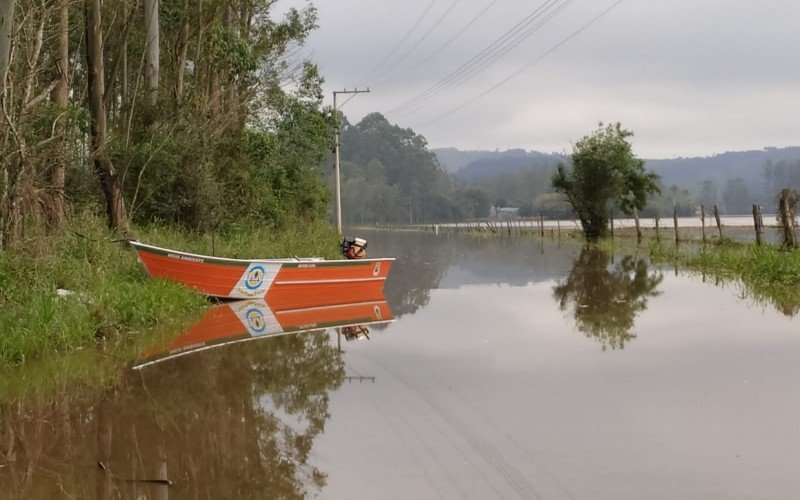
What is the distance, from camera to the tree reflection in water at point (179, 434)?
5.29 meters

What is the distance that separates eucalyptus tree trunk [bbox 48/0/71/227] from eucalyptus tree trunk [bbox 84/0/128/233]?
Result: 480mm

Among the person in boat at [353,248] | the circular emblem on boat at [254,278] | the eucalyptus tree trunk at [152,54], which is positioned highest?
the eucalyptus tree trunk at [152,54]

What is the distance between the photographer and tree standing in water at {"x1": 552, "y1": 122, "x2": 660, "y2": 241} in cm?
3581

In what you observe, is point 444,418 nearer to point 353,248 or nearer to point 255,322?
point 255,322

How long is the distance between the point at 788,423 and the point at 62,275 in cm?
1022

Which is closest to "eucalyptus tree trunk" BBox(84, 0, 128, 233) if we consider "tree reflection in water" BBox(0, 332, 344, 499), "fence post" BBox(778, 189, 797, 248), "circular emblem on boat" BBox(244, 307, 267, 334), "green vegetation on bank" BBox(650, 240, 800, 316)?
"circular emblem on boat" BBox(244, 307, 267, 334)

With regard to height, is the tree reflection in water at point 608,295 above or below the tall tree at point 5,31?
below

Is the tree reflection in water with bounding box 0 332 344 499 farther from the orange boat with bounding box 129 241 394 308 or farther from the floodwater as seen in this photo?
the orange boat with bounding box 129 241 394 308

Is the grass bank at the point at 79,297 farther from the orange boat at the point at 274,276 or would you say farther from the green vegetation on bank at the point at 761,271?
the green vegetation on bank at the point at 761,271

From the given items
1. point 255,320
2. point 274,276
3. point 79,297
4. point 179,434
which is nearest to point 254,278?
point 274,276

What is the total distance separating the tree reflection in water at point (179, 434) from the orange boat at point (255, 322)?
1100 mm

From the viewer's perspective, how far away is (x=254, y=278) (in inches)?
603

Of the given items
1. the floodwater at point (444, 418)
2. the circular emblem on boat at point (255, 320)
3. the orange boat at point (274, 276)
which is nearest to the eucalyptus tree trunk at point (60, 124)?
the orange boat at point (274, 276)

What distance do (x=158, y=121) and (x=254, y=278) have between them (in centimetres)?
674
